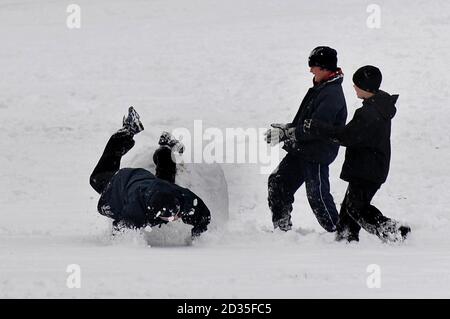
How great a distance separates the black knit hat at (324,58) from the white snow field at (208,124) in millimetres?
1342

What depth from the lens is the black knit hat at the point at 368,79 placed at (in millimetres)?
7988

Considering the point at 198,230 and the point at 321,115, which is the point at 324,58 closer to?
the point at 321,115

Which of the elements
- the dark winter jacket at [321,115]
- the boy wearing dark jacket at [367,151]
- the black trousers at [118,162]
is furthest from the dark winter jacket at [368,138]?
the black trousers at [118,162]

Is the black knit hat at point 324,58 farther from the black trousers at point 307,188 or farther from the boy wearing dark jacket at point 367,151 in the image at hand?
the black trousers at point 307,188

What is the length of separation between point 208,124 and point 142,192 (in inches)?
276

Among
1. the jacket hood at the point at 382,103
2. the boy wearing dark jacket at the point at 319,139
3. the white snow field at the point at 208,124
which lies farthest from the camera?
the boy wearing dark jacket at the point at 319,139

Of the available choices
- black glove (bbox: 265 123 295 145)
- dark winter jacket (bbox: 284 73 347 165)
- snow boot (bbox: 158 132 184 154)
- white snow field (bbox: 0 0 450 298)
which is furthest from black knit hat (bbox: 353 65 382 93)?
snow boot (bbox: 158 132 184 154)

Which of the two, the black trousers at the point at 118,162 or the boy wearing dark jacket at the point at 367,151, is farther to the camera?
the black trousers at the point at 118,162

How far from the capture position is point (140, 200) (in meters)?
7.56

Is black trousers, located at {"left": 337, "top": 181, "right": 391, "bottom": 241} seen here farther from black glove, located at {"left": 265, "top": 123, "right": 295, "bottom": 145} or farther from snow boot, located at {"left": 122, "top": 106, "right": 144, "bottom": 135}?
snow boot, located at {"left": 122, "top": 106, "right": 144, "bottom": 135}

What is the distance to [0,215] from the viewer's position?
10719mm

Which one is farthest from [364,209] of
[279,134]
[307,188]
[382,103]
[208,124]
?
[208,124]

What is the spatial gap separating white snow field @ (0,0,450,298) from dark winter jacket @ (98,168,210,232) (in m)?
0.21
